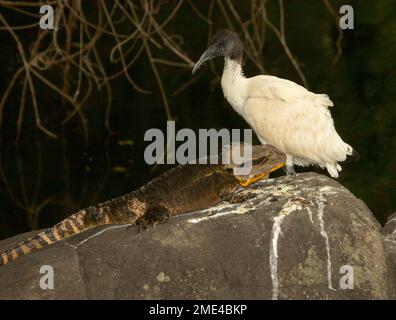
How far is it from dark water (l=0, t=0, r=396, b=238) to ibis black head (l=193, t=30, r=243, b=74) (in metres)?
3.23

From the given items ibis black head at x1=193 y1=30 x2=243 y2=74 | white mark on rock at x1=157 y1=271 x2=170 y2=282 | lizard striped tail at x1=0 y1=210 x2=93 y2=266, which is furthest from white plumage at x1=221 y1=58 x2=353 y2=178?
white mark on rock at x1=157 y1=271 x2=170 y2=282

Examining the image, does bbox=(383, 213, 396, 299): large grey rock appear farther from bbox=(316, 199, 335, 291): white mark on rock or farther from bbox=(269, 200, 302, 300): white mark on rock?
bbox=(269, 200, 302, 300): white mark on rock

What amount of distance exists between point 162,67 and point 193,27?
11.8 feet

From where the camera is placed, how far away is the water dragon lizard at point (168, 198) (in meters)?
8.55

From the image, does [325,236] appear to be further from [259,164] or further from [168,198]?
[168,198]

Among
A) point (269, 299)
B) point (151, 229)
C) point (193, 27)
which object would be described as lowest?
point (269, 299)

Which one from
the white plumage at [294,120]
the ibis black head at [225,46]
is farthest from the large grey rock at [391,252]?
the ibis black head at [225,46]

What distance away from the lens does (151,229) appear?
8234 mm

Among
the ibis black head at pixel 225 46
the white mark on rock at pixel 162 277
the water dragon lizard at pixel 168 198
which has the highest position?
the ibis black head at pixel 225 46

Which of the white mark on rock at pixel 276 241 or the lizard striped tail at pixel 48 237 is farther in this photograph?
the lizard striped tail at pixel 48 237

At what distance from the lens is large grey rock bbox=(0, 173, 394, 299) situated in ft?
26.1

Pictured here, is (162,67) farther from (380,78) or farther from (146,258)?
(146,258)

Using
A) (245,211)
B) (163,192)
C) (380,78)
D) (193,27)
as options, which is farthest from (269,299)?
(193,27)

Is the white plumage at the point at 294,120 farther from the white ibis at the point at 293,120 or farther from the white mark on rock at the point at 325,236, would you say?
the white mark on rock at the point at 325,236
